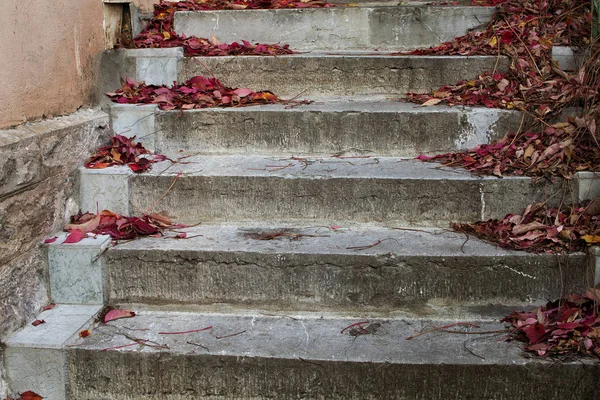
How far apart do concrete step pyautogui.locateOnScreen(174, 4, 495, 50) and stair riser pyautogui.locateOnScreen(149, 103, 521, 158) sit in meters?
0.88

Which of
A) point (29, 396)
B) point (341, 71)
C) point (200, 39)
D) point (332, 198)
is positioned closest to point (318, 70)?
point (341, 71)

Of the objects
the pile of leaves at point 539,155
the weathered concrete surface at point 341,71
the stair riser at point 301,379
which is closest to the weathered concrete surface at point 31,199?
the stair riser at point 301,379

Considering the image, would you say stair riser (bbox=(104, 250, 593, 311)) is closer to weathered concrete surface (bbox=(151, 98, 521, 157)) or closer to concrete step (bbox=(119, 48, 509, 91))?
weathered concrete surface (bbox=(151, 98, 521, 157))

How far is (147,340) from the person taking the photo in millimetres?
2385

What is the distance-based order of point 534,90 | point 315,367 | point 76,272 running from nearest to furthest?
point 315,367 → point 76,272 → point 534,90

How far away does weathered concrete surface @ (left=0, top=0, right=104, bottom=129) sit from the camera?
249 cm

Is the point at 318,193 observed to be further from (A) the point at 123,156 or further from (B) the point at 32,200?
(B) the point at 32,200

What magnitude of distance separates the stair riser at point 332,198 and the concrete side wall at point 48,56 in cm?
54

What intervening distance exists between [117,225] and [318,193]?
92 centimetres

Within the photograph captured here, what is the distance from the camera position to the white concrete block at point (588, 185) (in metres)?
2.70

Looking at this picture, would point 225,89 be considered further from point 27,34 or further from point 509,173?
point 509,173

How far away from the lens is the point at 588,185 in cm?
271

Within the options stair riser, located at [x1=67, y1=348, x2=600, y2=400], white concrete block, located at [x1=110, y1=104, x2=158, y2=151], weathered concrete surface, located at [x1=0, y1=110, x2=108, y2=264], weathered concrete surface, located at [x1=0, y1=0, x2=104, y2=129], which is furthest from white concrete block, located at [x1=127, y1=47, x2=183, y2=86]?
stair riser, located at [x1=67, y1=348, x2=600, y2=400]

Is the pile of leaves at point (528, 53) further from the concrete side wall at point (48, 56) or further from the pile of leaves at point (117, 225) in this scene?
the concrete side wall at point (48, 56)
